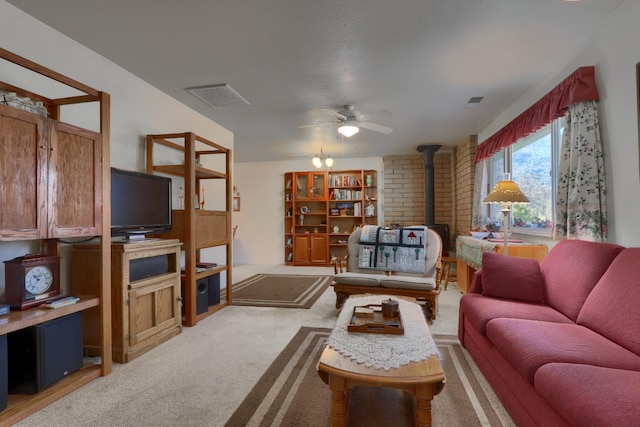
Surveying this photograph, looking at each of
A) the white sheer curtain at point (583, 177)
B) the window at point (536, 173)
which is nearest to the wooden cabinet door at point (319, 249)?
the window at point (536, 173)

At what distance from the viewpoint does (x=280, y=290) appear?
453 centimetres

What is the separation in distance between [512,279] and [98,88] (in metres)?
3.71

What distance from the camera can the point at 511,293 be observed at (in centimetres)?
229

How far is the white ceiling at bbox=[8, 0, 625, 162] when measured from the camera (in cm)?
206

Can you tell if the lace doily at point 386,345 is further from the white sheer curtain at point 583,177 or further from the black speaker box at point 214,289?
the black speaker box at point 214,289

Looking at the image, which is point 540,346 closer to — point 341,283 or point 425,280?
point 425,280

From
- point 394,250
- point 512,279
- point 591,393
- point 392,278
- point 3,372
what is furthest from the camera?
point 394,250

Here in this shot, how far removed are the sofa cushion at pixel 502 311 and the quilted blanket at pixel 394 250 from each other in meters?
1.29

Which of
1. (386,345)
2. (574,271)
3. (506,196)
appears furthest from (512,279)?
(386,345)

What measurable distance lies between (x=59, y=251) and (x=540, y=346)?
312cm

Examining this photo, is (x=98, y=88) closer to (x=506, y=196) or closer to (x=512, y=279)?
(x=512, y=279)

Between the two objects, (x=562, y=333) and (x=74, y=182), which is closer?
(x=562, y=333)

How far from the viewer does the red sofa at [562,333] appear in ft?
Result: 3.65

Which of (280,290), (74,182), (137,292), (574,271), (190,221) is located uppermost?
(74,182)
